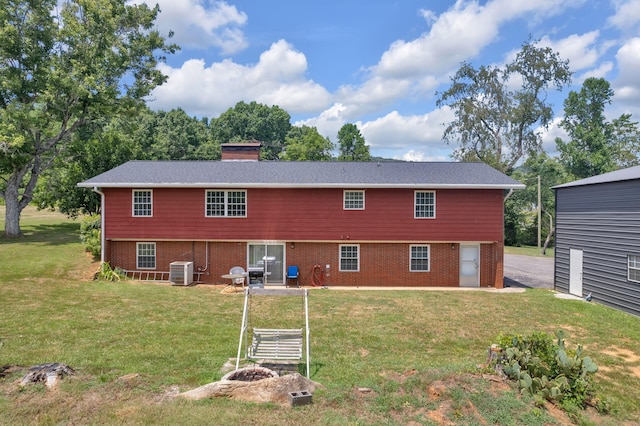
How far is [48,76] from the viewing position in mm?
23812

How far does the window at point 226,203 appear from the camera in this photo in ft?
63.6

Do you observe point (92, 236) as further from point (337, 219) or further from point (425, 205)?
point (425, 205)

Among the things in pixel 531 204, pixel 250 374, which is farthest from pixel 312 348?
pixel 531 204

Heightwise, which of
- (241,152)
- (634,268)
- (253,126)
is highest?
(253,126)

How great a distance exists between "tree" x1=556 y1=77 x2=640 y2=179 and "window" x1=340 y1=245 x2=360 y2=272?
41293 mm

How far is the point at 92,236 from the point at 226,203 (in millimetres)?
7709

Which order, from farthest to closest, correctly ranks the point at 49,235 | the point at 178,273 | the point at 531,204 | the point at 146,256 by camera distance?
1. the point at 531,204
2. the point at 49,235
3. the point at 146,256
4. the point at 178,273

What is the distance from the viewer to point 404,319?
13.0 meters

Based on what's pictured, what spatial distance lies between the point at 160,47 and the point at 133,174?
44.1 feet

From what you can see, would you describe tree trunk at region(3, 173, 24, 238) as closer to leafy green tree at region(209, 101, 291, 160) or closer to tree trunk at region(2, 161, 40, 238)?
tree trunk at region(2, 161, 40, 238)

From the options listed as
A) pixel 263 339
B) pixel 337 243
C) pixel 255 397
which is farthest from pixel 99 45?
pixel 255 397

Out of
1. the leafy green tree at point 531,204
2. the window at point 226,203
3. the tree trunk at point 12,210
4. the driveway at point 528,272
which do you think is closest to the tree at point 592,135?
the leafy green tree at point 531,204

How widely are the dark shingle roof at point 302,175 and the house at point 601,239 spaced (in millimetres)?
2627

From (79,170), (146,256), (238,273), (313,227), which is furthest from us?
(79,170)
